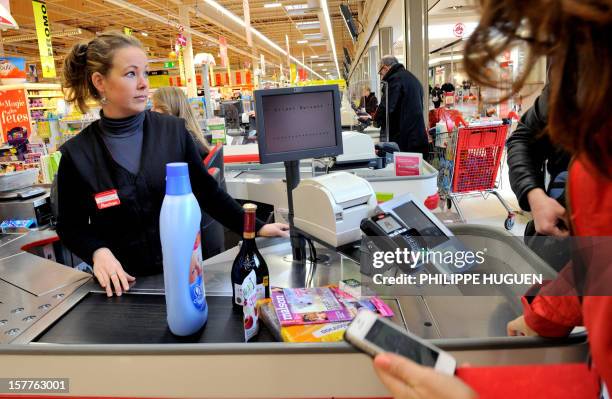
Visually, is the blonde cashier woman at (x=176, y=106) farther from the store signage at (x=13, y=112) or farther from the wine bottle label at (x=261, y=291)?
the wine bottle label at (x=261, y=291)

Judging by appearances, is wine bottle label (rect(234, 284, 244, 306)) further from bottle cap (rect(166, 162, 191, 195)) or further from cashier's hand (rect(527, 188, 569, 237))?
cashier's hand (rect(527, 188, 569, 237))

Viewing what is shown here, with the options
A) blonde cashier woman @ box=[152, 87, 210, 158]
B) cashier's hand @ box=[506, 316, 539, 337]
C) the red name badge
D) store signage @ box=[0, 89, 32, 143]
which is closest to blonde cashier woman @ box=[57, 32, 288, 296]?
the red name badge

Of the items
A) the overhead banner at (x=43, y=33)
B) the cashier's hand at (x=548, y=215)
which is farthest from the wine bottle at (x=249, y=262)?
the overhead banner at (x=43, y=33)

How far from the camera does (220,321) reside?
4.09 feet

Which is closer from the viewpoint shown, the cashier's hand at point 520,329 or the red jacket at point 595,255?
the red jacket at point 595,255

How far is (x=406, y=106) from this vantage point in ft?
17.0

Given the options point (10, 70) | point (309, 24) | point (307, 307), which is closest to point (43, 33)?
point (10, 70)

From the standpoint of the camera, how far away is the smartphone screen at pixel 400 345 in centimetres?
77

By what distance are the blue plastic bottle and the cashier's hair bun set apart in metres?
0.91

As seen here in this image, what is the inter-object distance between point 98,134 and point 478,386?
5.21 feet

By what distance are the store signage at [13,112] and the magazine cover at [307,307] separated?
5896 mm

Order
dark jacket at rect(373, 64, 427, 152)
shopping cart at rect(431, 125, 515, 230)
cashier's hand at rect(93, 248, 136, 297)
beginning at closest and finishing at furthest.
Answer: cashier's hand at rect(93, 248, 136, 297)
shopping cart at rect(431, 125, 515, 230)
dark jacket at rect(373, 64, 427, 152)

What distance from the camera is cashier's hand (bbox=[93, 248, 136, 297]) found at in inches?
57.6

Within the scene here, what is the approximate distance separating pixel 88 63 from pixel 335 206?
1154 mm
